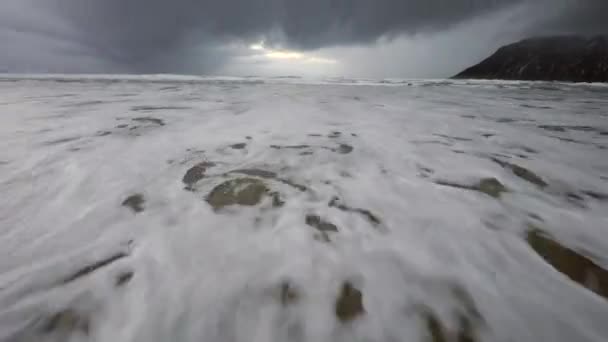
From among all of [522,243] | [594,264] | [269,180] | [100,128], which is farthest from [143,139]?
[594,264]

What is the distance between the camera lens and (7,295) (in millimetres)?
1651

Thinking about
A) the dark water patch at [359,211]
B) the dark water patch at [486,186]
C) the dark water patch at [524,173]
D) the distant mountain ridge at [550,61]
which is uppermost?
the distant mountain ridge at [550,61]

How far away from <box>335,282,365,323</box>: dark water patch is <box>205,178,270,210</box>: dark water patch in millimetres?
1325

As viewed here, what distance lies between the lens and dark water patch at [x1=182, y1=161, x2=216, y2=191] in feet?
10.6

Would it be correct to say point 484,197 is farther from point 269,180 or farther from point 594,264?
point 269,180

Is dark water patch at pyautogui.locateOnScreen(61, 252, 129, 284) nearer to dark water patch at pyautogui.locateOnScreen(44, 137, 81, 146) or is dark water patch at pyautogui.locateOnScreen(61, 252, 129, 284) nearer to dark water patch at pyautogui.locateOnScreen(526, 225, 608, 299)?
dark water patch at pyautogui.locateOnScreen(526, 225, 608, 299)

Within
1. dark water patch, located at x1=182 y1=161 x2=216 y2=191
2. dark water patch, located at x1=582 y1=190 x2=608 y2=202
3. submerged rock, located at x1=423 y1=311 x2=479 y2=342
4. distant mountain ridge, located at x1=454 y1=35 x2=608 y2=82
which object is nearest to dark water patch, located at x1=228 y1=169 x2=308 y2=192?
dark water patch, located at x1=182 y1=161 x2=216 y2=191

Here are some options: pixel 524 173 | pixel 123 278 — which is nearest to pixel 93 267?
pixel 123 278

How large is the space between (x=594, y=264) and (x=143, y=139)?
5898mm

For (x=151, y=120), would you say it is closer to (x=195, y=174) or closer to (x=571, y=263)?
(x=195, y=174)

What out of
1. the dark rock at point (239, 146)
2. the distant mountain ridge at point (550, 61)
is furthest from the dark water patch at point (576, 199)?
the distant mountain ridge at point (550, 61)

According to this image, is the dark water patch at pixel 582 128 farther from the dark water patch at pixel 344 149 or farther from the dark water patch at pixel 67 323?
the dark water patch at pixel 67 323

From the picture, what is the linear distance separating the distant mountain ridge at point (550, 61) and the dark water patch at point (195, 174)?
16642 centimetres

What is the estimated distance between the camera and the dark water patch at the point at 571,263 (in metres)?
1.71
